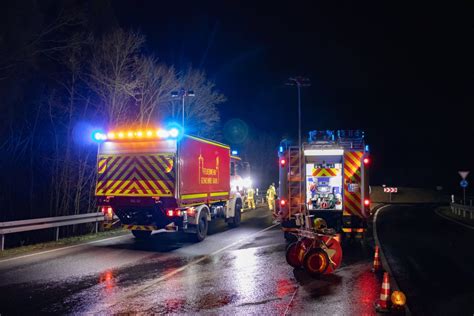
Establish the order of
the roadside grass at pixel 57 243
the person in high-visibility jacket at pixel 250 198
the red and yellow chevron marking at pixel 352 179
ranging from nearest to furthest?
the roadside grass at pixel 57 243, the red and yellow chevron marking at pixel 352 179, the person in high-visibility jacket at pixel 250 198

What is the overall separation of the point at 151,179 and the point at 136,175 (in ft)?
1.61

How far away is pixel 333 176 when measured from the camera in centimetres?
1348

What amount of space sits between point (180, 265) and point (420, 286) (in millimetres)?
4829

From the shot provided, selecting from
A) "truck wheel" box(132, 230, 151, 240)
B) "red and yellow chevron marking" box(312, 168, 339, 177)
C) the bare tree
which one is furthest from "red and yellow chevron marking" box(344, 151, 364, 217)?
the bare tree

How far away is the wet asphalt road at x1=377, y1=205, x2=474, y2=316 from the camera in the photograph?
659 centimetres

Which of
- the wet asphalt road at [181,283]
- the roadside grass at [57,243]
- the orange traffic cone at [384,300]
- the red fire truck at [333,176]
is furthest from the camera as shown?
the red fire truck at [333,176]

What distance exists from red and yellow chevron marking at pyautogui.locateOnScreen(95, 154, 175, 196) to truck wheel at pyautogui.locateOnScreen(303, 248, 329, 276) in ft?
16.5

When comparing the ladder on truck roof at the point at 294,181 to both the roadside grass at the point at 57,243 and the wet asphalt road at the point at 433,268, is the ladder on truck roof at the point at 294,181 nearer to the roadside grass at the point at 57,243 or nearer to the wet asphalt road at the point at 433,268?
the wet asphalt road at the point at 433,268

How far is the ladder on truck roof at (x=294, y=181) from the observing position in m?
12.2

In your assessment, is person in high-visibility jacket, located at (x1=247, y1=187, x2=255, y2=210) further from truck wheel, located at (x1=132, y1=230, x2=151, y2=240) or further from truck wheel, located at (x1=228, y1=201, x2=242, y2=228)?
truck wheel, located at (x1=132, y1=230, x2=151, y2=240)

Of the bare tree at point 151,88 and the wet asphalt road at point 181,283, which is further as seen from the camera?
the bare tree at point 151,88

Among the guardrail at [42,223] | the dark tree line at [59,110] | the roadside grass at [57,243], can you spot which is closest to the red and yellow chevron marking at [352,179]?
the roadside grass at [57,243]

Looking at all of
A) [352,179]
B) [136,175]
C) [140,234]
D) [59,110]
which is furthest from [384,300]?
[59,110]

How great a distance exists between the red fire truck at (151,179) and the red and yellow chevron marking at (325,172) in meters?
3.59
